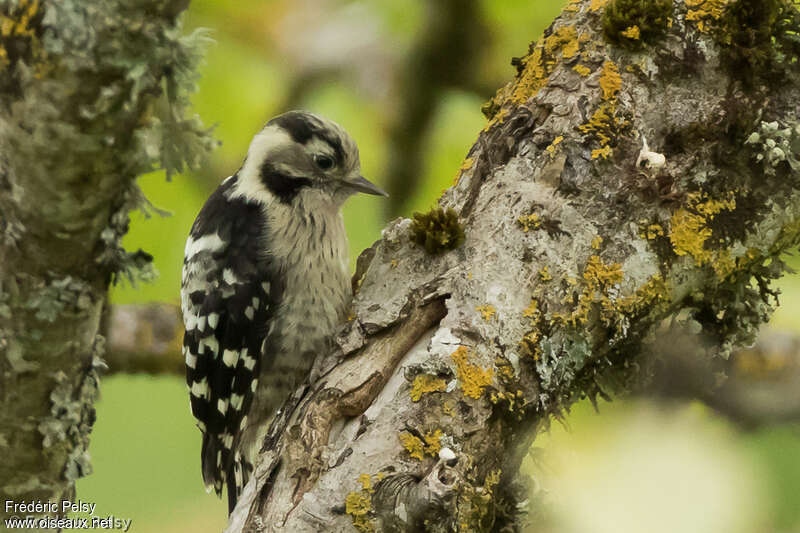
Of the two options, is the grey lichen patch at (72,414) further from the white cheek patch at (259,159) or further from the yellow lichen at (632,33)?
the yellow lichen at (632,33)

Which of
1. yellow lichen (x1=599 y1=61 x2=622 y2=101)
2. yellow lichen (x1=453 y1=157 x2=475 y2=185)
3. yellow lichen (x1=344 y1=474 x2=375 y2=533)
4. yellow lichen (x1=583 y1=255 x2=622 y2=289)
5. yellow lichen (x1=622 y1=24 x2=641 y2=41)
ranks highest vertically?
yellow lichen (x1=622 y1=24 x2=641 y2=41)

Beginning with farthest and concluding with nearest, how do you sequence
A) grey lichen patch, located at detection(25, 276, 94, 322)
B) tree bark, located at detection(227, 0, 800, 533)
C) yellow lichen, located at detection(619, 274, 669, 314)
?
yellow lichen, located at detection(619, 274, 669, 314) < tree bark, located at detection(227, 0, 800, 533) < grey lichen patch, located at detection(25, 276, 94, 322)

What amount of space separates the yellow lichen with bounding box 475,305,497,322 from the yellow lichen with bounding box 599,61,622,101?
0.63m

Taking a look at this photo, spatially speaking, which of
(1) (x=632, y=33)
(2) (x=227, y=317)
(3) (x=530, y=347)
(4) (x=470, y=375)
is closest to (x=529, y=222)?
(3) (x=530, y=347)

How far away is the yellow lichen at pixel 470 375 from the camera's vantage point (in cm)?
205

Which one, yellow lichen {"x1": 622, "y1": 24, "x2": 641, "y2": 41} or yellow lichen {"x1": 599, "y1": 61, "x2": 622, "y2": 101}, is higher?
yellow lichen {"x1": 622, "y1": 24, "x2": 641, "y2": 41}

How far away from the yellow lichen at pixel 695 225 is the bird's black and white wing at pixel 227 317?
1.23m

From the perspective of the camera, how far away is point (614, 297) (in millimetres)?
2160

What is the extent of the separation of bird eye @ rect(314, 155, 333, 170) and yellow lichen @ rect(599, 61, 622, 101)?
1.00 m

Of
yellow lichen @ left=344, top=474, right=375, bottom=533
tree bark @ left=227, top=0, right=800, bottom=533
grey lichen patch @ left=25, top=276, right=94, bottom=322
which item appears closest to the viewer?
grey lichen patch @ left=25, top=276, right=94, bottom=322

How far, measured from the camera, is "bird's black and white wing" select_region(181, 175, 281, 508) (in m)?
2.70

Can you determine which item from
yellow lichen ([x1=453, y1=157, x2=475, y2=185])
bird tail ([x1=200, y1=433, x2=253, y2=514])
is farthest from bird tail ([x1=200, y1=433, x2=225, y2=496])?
yellow lichen ([x1=453, y1=157, x2=475, y2=185])

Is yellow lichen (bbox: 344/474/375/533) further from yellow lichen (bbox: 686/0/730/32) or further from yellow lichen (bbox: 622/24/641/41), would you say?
yellow lichen (bbox: 686/0/730/32)

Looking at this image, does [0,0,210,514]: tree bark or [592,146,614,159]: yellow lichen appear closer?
[0,0,210,514]: tree bark
